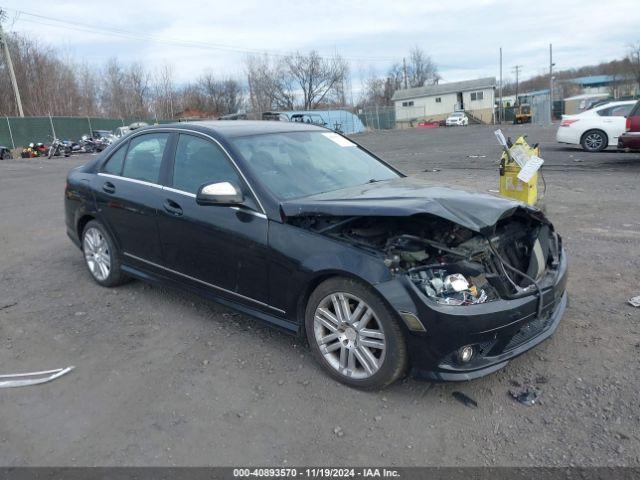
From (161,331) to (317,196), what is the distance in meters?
1.71

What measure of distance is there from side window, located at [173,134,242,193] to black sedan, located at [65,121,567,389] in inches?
0.5

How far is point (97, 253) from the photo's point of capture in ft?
17.2

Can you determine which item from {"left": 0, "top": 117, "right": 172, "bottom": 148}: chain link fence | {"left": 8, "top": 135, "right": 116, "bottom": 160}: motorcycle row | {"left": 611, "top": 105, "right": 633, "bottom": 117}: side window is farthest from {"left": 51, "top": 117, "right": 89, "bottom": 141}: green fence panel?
{"left": 611, "top": 105, "right": 633, "bottom": 117}: side window

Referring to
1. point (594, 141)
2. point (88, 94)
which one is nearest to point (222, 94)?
point (88, 94)

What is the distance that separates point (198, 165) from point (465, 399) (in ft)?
8.58

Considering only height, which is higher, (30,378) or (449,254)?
(449,254)

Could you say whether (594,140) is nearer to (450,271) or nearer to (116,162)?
(116,162)

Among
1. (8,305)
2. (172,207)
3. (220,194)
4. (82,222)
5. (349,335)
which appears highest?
(220,194)

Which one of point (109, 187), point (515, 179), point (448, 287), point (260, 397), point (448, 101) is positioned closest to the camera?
point (448, 287)

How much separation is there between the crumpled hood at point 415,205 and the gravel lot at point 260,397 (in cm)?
104

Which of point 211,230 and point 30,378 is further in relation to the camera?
point 211,230

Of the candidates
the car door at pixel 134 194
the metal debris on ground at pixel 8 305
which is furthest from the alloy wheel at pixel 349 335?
the metal debris on ground at pixel 8 305

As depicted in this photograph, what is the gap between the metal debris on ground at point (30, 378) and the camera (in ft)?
11.5

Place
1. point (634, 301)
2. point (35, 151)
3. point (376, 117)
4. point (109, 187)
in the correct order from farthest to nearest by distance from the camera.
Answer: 1. point (376, 117)
2. point (35, 151)
3. point (109, 187)
4. point (634, 301)
